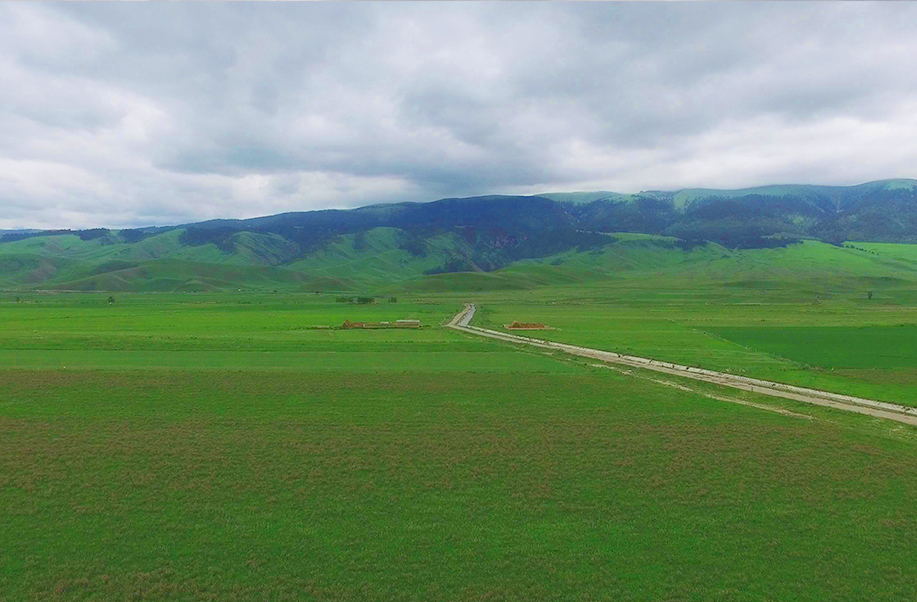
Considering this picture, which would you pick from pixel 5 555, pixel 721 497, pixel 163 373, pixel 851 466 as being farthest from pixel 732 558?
pixel 163 373

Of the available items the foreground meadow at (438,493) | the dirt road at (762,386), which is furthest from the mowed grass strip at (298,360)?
the foreground meadow at (438,493)

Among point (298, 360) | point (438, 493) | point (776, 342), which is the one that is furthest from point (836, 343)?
point (438, 493)

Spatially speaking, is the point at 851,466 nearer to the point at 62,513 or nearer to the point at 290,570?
the point at 290,570

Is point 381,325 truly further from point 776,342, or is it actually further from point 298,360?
point 776,342

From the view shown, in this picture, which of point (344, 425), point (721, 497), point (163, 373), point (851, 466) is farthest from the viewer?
point (163, 373)

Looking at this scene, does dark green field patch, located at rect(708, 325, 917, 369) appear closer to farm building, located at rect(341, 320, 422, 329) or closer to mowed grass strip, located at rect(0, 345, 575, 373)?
mowed grass strip, located at rect(0, 345, 575, 373)
